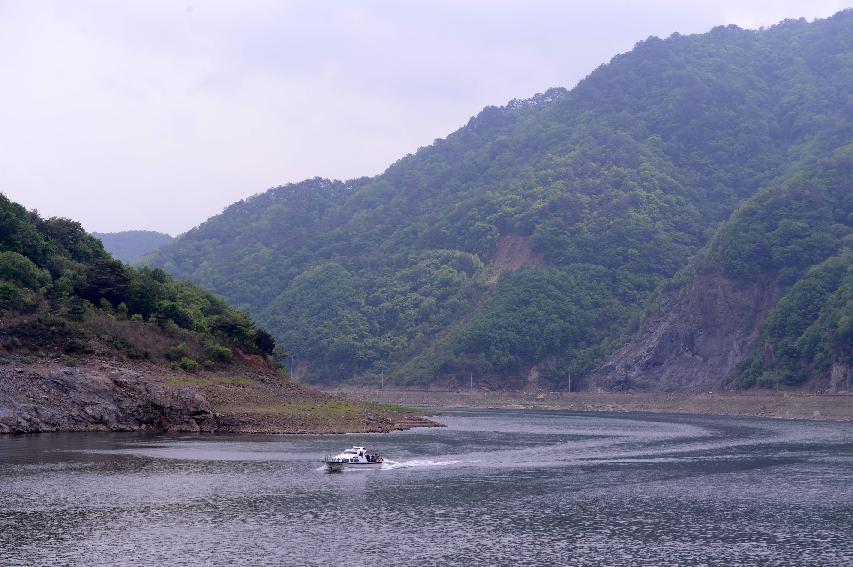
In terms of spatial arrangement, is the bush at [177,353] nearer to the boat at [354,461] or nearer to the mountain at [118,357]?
the mountain at [118,357]

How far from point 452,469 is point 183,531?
107ft

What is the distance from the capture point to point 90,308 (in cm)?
12681

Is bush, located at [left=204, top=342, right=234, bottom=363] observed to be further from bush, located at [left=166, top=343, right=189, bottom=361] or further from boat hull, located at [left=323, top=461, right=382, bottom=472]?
boat hull, located at [left=323, top=461, right=382, bottom=472]

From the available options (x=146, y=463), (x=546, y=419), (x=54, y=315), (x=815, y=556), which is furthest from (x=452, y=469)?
(x=546, y=419)

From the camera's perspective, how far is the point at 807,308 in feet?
646

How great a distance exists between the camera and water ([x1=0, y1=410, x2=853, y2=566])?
52.4m

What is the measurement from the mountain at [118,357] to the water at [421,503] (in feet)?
24.0

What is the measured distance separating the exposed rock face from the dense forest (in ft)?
13.6

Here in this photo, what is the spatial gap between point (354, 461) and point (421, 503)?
728 inches

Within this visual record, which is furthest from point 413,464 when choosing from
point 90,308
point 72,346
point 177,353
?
point 90,308

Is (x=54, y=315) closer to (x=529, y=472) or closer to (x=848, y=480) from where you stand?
(x=529, y=472)

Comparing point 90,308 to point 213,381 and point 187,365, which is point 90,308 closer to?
point 187,365

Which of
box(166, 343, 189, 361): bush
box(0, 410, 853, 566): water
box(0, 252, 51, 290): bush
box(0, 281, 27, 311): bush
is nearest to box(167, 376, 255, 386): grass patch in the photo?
→ box(166, 343, 189, 361): bush

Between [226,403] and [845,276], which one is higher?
[845,276]
